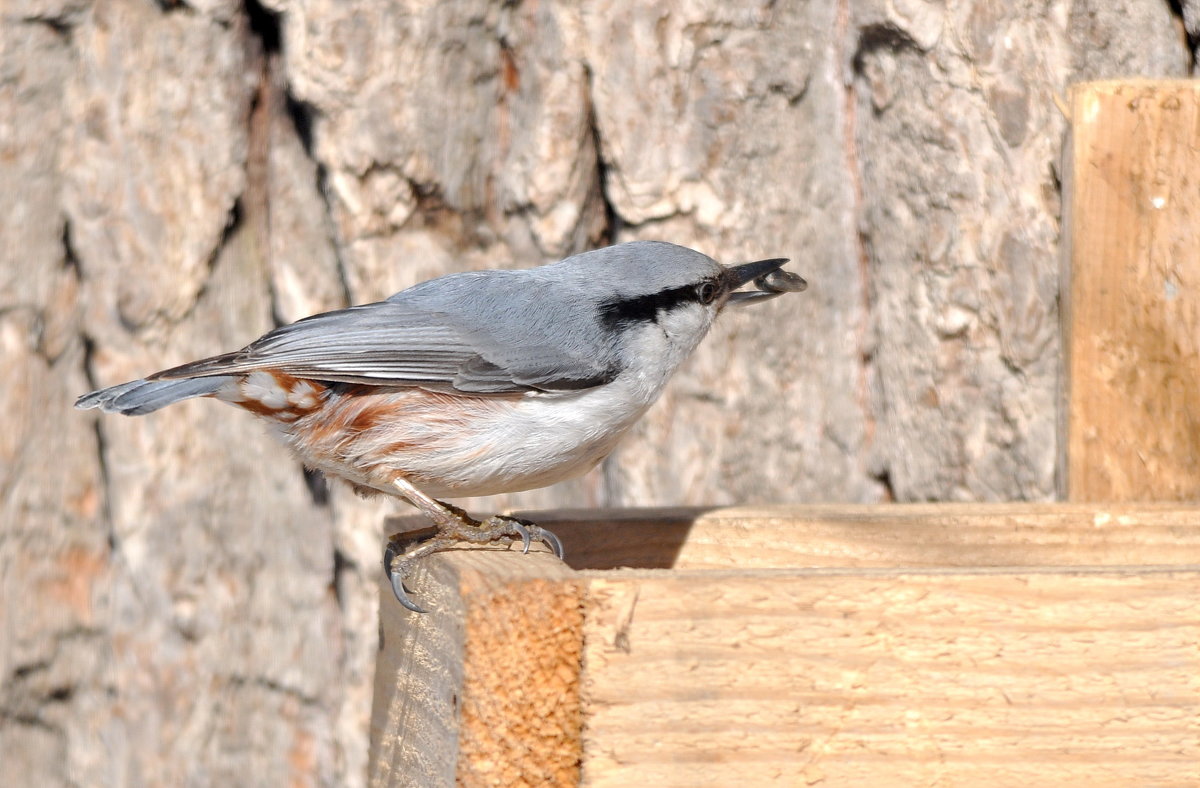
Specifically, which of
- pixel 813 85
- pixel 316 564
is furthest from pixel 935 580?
pixel 316 564

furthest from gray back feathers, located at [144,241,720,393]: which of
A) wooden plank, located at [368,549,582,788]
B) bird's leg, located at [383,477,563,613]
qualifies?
wooden plank, located at [368,549,582,788]

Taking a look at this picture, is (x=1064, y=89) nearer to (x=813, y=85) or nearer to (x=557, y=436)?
(x=813, y=85)

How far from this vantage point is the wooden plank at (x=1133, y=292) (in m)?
2.08

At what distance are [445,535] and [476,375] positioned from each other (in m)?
0.33

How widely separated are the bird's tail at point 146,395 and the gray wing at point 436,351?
0.06 metres

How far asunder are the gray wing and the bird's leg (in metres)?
0.20

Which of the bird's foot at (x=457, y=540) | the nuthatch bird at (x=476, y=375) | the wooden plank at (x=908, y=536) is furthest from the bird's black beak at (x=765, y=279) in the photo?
the bird's foot at (x=457, y=540)

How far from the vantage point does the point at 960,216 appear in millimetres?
2592

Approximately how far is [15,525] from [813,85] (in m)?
2.17

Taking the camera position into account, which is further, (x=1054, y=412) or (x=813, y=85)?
(x=813, y=85)

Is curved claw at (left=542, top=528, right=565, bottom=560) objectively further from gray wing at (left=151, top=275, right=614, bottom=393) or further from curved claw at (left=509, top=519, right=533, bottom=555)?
gray wing at (left=151, top=275, right=614, bottom=393)

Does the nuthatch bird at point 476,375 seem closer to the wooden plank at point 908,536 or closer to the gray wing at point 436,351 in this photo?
the gray wing at point 436,351

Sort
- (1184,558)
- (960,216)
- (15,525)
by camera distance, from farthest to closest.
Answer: (15,525) → (960,216) → (1184,558)

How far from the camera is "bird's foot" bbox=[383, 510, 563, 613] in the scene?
5.80 ft
